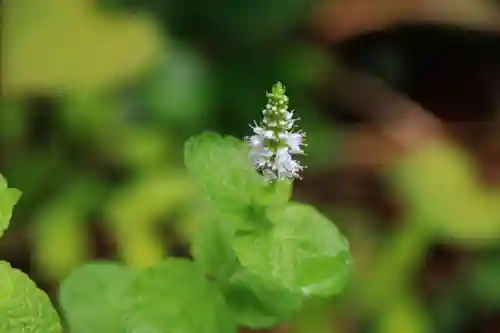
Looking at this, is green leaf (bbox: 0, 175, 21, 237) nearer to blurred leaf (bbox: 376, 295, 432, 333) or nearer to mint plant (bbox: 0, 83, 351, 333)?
mint plant (bbox: 0, 83, 351, 333)

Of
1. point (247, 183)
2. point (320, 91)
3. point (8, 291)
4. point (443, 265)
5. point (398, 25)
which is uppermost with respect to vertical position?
point (398, 25)

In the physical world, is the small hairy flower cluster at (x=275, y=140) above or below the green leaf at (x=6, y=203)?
above

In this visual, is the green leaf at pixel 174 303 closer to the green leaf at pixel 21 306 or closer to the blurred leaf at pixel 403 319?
the green leaf at pixel 21 306

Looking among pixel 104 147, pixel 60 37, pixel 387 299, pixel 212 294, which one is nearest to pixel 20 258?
pixel 104 147

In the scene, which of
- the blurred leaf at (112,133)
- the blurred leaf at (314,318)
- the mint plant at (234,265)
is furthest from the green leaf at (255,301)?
the blurred leaf at (112,133)

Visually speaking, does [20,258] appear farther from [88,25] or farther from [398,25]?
[398,25]

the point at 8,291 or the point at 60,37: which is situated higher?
the point at 60,37
